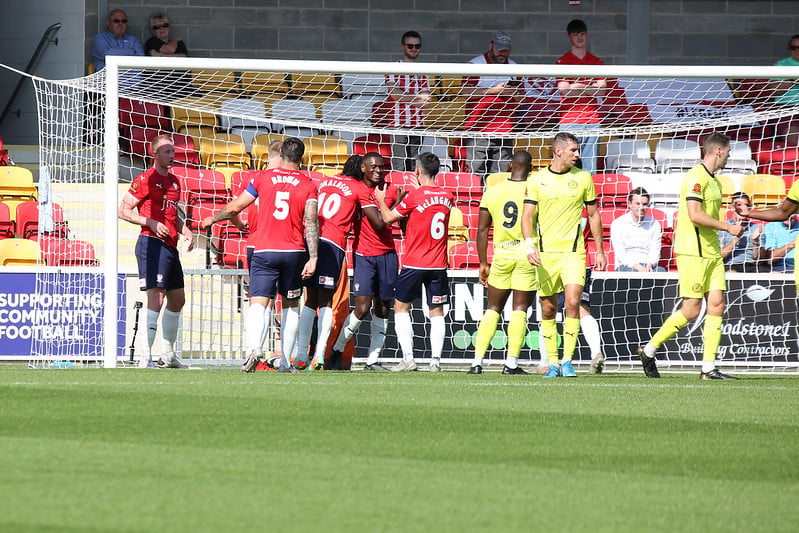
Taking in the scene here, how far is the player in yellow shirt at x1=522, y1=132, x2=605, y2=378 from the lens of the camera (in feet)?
31.8

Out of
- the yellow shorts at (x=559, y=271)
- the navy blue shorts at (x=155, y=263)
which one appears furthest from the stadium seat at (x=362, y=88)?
the yellow shorts at (x=559, y=271)

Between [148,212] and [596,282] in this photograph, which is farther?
[596,282]

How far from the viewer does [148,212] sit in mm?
11078

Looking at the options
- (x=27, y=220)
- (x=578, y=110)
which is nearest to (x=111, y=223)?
(x=27, y=220)

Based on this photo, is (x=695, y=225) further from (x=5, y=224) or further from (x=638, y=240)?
(x=5, y=224)

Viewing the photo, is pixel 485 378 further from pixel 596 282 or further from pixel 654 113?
pixel 654 113

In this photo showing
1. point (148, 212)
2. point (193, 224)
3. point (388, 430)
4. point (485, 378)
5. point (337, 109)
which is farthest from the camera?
point (337, 109)

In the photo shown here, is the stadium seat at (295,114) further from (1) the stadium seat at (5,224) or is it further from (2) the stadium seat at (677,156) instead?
(2) the stadium seat at (677,156)

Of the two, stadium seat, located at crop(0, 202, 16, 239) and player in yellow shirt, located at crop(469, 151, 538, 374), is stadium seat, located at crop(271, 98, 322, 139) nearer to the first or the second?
stadium seat, located at crop(0, 202, 16, 239)

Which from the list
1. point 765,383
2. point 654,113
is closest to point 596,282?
point 765,383

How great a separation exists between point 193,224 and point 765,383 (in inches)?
291

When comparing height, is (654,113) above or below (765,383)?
above

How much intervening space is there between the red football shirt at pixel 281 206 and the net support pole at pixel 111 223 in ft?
5.15

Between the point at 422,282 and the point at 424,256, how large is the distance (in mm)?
274
